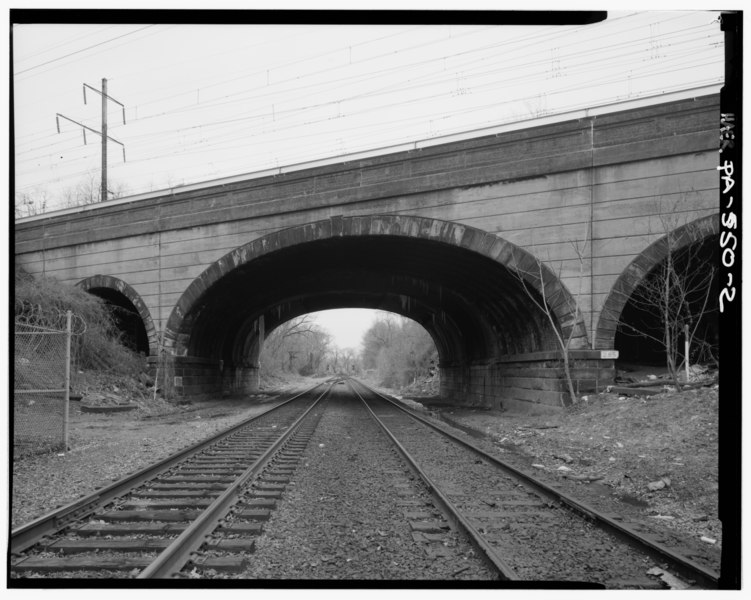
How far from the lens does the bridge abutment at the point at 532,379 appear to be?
13.1 m

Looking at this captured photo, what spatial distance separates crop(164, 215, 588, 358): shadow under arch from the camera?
1377cm

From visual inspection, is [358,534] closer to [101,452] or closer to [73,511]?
[73,511]

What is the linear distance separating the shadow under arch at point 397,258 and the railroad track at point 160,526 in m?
9.02

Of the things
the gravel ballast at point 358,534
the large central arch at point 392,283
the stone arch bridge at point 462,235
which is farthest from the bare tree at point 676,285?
the gravel ballast at point 358,534

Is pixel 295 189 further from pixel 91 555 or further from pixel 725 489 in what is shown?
pixel 725 489

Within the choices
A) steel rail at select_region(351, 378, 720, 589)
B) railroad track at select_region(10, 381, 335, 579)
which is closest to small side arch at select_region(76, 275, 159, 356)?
railroad track at select_region(10, 381, 335, 579)

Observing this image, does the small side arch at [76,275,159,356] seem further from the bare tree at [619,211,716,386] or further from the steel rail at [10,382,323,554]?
the bare tree at [619,211,716,386]

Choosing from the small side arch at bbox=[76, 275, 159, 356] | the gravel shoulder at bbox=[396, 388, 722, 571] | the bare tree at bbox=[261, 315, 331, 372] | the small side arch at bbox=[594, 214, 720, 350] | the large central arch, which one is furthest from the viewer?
the bare tree at bbox=[261, 315, 331, 372]

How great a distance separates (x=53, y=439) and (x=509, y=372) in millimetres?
13806

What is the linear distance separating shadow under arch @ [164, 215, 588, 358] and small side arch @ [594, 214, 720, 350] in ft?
1.78

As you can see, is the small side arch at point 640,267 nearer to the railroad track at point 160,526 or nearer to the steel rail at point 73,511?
the railroad track at point 160,526

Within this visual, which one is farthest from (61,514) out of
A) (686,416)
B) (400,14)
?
(686,416)

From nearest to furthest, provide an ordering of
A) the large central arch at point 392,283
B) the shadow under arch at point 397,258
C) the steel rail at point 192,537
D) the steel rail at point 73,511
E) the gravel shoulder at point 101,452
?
the steel rail at point 192,537, the steel rail at point 73,511, the gravel shoulder at point 101,452, the shadow under arch at point 397,258, the large central arch at point 392,283

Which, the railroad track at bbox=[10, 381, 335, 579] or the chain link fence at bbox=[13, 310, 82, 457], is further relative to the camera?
the chain link fence at bbox=[13, 310, 82, 457]
